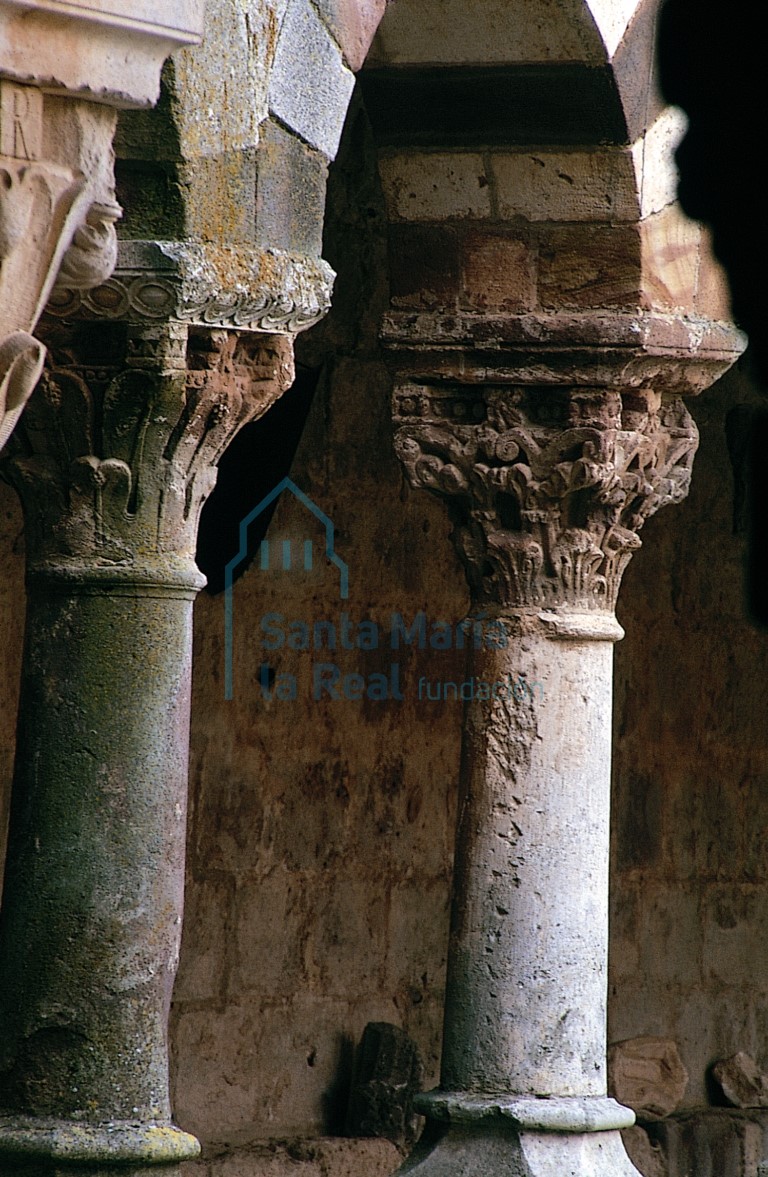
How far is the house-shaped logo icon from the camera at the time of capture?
830 centimetres

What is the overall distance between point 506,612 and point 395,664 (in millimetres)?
2669

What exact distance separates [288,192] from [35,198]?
1.44 metres

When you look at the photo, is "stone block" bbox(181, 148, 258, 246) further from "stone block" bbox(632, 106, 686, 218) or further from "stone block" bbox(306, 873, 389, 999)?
"stone block" bbox(306, 873, 389, 999)

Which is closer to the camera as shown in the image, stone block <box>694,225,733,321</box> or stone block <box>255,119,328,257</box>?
stone block <box>255,119,328,257</box>

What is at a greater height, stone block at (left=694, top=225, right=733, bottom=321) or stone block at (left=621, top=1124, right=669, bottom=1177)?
stone block at (left=694, top=225, right=733, bottom=321)

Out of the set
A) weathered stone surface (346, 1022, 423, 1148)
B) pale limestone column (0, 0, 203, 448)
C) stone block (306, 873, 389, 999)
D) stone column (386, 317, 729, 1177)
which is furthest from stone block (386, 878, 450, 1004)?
pale limestone column (0, 0, 203, 448)

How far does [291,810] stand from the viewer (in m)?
8.48

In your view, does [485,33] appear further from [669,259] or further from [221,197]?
[221,197]

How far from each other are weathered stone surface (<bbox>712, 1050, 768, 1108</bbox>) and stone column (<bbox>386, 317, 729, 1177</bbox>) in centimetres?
360

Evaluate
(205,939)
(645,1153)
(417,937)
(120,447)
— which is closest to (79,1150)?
(120,447)

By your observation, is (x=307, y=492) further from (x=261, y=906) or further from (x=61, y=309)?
(x=61, y=309)

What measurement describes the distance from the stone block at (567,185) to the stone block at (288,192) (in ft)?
3.70

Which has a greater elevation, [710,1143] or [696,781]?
[696,781]

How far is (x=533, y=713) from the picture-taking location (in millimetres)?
6090
